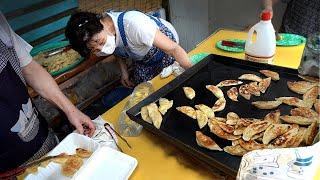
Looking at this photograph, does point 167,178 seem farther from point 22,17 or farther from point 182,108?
point 22,17

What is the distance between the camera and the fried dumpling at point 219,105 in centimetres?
123

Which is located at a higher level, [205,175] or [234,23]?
[205,175]

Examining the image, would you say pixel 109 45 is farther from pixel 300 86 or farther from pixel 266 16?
pixel 300 86

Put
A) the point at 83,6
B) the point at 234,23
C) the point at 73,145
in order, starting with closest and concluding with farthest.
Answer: the point at 73,145, the point at 83,6, the point at 234,23

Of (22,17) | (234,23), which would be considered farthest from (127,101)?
(234,23)

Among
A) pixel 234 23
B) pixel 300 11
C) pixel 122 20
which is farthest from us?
pixel 234 23

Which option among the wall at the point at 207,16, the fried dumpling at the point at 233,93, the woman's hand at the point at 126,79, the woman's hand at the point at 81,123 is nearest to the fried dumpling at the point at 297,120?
the fried dumpling at the point at 233,93

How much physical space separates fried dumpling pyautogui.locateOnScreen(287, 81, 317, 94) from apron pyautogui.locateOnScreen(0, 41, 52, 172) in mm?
1176

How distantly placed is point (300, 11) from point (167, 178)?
78.2 inches

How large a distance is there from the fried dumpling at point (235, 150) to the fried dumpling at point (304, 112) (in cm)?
29

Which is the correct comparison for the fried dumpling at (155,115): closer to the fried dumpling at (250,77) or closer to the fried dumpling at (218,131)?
the fried dumpling at (218,131)

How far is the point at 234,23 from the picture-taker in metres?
3.69

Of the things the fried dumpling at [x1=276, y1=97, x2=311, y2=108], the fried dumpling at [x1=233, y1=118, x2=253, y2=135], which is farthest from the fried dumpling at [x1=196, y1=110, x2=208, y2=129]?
the fried dumpling at [x1=276, y1=97, x2=311, y2=108]

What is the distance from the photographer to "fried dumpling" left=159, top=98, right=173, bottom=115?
1.24 metres
